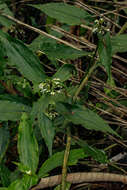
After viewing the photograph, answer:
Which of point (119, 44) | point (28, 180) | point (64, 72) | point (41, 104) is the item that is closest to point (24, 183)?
point (28, 180)

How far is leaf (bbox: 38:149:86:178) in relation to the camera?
1411 millimetres

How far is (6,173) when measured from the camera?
149cm

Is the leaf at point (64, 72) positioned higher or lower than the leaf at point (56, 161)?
higher

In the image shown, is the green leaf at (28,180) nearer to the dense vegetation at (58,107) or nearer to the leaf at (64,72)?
the dense vegetation at (58,107)

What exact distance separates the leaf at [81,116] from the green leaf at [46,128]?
3.1 inches

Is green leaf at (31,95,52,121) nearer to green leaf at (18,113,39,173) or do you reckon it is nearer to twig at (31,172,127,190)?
green leaf at (18,113,39,173)

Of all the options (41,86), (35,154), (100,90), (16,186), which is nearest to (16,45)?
(41,86)

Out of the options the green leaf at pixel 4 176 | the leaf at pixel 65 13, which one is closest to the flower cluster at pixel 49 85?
the leaf at pixel 65 13

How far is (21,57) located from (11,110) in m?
0.30

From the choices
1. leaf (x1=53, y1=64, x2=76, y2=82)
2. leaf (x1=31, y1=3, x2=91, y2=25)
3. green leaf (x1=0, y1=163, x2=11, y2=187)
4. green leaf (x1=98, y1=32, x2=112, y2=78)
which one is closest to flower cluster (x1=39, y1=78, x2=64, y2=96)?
leaf (x1=53, y1=64, x2=76, y2=82)

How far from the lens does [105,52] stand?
1283mm

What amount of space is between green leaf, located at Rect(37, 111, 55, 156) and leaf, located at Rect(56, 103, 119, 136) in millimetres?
79

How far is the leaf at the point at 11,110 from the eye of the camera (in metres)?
1.37

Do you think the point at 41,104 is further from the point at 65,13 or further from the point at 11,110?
the point at 65,13
